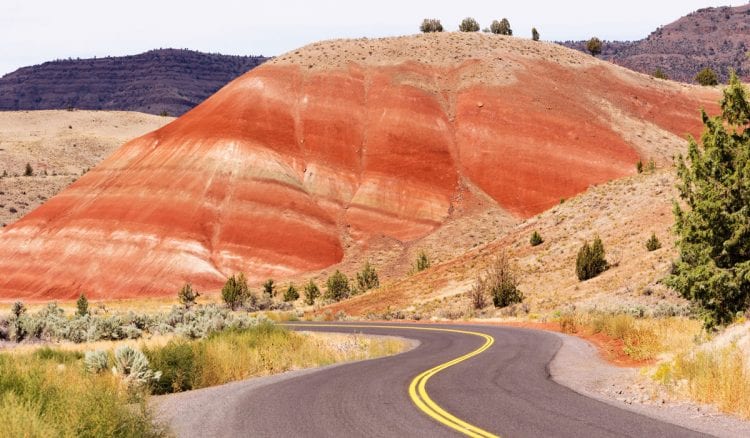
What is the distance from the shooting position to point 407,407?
11070 millimetres

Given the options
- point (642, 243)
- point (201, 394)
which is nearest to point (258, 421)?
point (201, 394)

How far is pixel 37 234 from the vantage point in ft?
255

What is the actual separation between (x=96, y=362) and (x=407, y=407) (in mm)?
7267

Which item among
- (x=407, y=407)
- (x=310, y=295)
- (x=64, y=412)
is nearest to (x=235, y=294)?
(x=310, y=295)

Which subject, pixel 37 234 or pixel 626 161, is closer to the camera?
pixel 37 234

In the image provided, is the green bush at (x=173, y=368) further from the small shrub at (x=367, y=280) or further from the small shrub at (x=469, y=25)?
the small shrub at (x=469, y=25)

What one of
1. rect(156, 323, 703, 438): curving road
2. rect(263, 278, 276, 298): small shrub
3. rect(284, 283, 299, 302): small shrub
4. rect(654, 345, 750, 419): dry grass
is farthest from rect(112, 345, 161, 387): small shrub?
rect(263, 278, 276, 298): small shrub

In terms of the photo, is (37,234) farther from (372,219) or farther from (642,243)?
(642,243)

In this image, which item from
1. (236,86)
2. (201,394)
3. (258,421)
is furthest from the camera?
(236,86)

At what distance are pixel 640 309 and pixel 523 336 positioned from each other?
7.16m

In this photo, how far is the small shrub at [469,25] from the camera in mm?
132750

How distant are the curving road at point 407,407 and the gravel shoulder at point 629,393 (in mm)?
376

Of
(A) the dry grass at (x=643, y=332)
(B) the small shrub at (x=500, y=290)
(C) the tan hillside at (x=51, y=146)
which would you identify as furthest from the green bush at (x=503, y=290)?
(C) the tan hillside at (x=51, y=146)

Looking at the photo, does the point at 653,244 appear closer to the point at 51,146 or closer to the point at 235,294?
the point at 235,294
